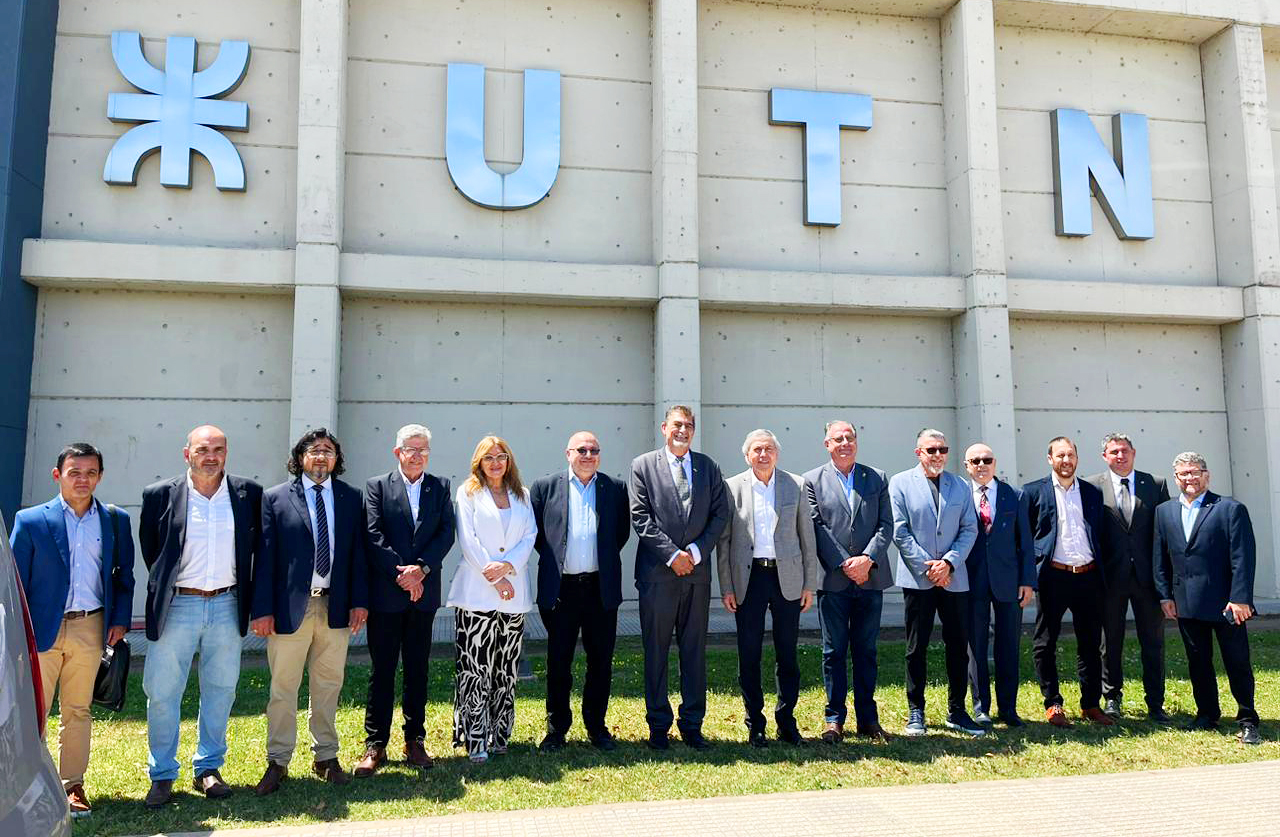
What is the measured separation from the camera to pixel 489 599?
195 inches

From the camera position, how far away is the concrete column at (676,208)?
1047cm

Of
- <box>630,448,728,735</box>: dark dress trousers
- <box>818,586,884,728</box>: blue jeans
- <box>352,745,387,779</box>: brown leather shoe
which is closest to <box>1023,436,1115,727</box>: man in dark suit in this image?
<box>818,586,884,728</box>: blue jeans

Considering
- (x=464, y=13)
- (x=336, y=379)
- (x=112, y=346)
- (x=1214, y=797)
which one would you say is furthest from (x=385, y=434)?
(x=1214, y=797)

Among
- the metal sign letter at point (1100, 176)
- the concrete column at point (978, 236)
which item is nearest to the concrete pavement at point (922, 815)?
the concrete column at point (978, 236)

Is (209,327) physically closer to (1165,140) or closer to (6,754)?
(6,754)

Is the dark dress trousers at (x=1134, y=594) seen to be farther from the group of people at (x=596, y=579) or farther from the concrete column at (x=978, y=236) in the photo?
the concrete column at (x=978, y=236)

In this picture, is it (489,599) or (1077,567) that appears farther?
(1077,567)

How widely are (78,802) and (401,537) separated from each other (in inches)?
77.8

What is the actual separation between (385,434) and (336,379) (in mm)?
932

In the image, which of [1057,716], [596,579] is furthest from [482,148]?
[1057,716]

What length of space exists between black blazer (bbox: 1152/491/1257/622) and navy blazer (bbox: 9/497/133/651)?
6.43 m

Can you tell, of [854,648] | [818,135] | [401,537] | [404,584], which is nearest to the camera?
[404,584]

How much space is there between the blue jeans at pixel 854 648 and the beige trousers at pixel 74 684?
13.7ft

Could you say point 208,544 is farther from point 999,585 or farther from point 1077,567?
point 1077,567
